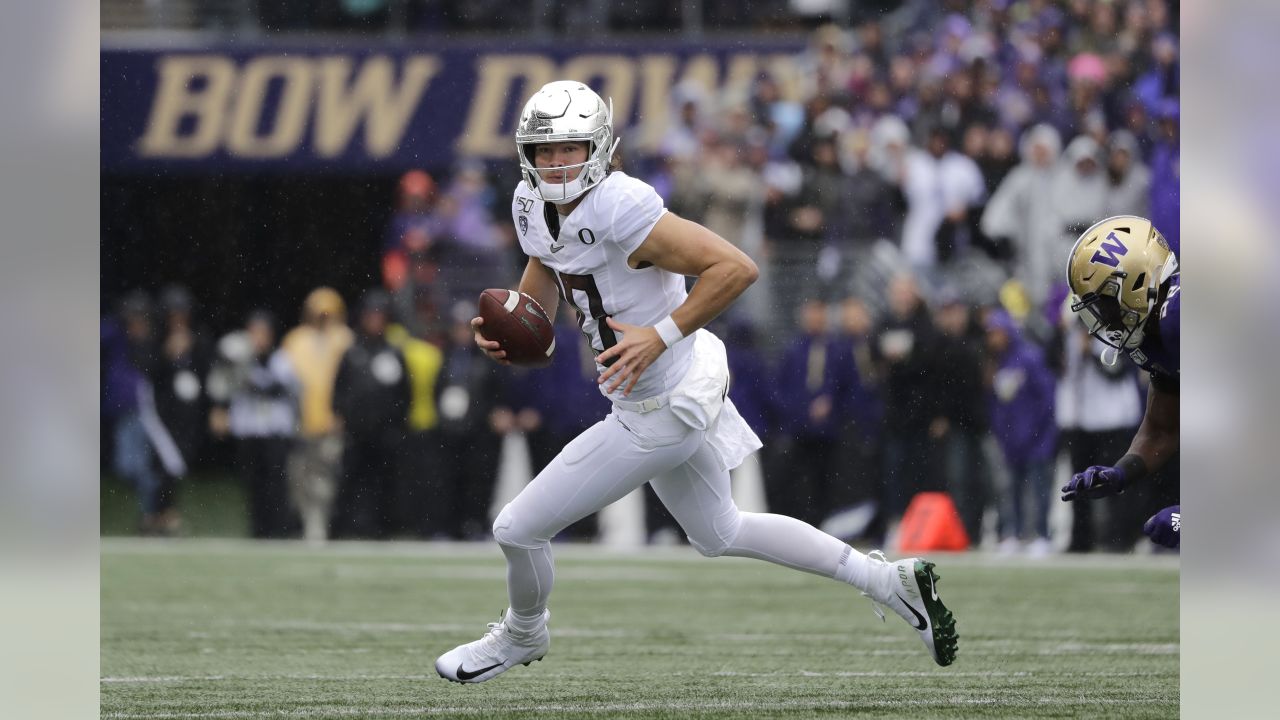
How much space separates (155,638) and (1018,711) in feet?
11.5

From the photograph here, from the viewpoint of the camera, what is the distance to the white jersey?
14.9ft

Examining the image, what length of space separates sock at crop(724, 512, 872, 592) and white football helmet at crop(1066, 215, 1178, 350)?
2.96 ft

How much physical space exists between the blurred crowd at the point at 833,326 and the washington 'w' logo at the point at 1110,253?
5829mm

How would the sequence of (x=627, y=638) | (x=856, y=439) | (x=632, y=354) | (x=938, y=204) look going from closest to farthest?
(x=632, y=354) < (x=627, y=638) < (x=856, y=439) < (x=938, y=204)

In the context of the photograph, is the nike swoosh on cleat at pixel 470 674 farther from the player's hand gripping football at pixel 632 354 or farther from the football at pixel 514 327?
the player's hand gripping football at pixel 632 354

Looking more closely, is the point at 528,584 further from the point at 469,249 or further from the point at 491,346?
the point at 469,249

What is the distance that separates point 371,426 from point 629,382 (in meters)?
7.31

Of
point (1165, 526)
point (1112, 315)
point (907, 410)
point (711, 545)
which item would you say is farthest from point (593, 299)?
point (907, 410)

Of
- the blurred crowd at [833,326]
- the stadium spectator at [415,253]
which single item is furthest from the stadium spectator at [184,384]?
the stadium spectator at [415,253]

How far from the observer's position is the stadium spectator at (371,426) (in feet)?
38.0

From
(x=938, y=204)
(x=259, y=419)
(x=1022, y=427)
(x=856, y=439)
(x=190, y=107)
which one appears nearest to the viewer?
(x=1022, y=427)

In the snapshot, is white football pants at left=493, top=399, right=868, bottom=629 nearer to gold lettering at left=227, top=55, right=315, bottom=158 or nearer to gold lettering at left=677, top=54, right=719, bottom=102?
gold lettering at left=677, top=54, right=719, bottom=102

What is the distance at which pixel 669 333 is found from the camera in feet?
14.7
